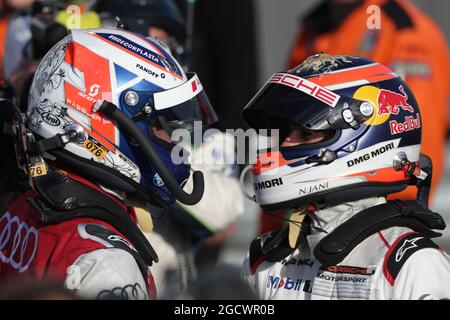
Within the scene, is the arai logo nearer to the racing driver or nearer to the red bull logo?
the racing driver

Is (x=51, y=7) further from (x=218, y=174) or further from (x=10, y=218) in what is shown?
(x=10, y=218)

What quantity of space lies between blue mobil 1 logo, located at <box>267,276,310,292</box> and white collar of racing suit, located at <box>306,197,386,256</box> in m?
0.13

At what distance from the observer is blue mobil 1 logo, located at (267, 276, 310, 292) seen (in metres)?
3.62

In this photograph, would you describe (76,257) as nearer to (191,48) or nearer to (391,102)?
(391,102)

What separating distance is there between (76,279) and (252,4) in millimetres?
6485

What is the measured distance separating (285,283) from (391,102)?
0.77 metres

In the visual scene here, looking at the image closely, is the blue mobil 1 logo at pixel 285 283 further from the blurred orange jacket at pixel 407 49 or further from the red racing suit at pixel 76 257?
the blurred orange jacket at pixel 407 49

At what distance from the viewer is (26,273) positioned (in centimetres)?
313

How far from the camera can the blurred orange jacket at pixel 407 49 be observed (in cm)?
537

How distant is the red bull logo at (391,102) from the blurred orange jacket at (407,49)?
5.45ft

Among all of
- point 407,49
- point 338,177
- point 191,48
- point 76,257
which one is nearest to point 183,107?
point 338,177

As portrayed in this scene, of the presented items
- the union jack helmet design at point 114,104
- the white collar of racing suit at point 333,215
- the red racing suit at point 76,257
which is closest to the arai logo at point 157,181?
the union jack helmet design at point 114,104

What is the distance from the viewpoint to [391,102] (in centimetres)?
359

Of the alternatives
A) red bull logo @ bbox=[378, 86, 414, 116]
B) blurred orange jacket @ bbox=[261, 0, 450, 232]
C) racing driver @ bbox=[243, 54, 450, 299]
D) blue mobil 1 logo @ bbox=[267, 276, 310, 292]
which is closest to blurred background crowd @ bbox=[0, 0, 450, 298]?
blurred orange jacket @ bbox=[261, 0, 450, 232]
